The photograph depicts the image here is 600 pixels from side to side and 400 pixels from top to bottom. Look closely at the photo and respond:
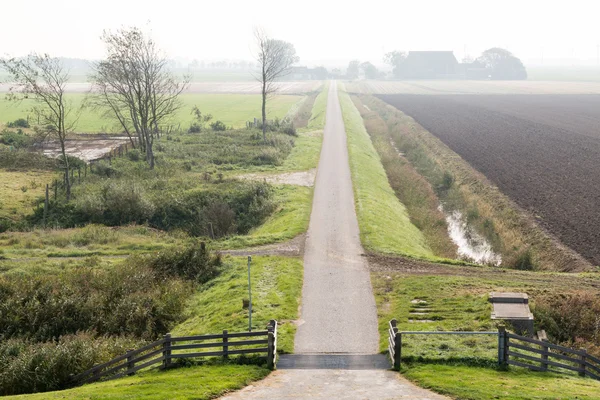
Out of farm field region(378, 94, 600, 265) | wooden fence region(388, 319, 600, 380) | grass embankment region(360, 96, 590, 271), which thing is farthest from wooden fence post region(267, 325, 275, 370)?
farm field region(378, 94, 600, 265)

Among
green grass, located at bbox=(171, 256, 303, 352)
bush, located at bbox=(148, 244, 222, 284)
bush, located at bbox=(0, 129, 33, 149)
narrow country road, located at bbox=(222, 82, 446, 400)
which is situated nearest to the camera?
narrow country road, located at bbox=(222, 82, 446, 400)

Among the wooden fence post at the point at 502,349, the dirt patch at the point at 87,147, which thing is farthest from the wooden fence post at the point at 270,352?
the dirt patch at the point at 87,147

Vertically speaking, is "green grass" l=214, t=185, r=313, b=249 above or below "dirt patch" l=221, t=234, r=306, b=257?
above

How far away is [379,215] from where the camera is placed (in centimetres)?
3675

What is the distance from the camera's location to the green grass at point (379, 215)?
3141 cm

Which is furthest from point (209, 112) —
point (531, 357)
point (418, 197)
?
point (531, 357)

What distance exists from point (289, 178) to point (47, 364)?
105 feet

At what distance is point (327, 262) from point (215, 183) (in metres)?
19.1

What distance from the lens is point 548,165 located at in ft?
178

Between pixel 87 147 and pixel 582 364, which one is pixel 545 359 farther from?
pixel 87 147

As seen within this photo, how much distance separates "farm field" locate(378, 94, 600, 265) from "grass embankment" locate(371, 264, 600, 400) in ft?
20.5

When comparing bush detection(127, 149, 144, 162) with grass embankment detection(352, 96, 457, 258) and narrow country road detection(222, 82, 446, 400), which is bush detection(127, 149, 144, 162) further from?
narrow country road detection(222, 82, 446, 400)

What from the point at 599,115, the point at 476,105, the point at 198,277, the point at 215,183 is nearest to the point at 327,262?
the point at 198,277

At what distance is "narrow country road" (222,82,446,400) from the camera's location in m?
15.6
